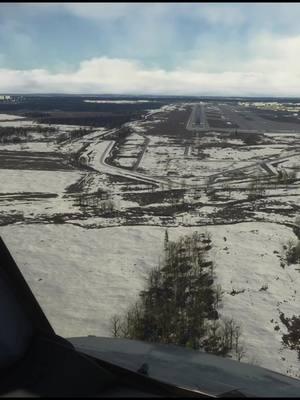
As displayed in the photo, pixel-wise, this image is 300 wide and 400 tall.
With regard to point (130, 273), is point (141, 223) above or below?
above

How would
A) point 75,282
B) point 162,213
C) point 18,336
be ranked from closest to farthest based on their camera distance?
1. point 18,336
2. point 75,282
3. point 162,213

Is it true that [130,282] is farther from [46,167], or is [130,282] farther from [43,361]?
[46,167]

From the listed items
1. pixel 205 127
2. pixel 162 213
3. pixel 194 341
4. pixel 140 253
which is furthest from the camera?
pixel 205 127

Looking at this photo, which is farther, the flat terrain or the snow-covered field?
the flat terrain

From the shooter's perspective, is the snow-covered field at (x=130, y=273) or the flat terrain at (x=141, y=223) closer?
the snow-covered field at (x=130, y=273)

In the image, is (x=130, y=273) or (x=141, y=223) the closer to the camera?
(x=130, y=273)

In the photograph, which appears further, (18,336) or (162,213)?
(162,213)

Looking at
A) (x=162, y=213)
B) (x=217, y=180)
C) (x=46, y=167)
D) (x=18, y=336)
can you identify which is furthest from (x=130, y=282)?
(x=46, y=167)

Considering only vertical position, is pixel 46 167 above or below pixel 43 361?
below
